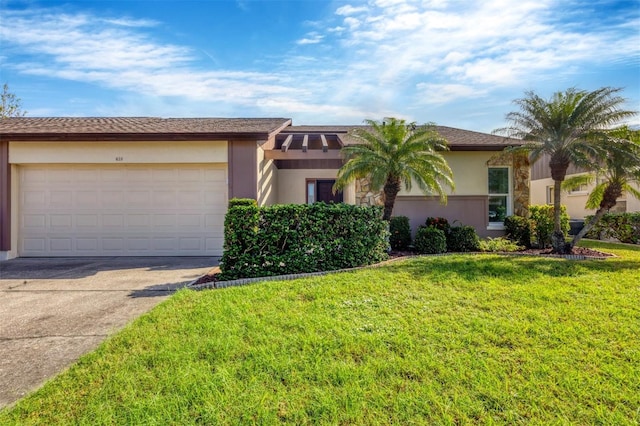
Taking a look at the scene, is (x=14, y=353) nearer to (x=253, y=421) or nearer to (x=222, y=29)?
(x=253, y=421)

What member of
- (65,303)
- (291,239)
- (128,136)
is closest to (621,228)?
(291,239)

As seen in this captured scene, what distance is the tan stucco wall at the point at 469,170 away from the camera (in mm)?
11648

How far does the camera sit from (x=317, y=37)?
33.9 feet

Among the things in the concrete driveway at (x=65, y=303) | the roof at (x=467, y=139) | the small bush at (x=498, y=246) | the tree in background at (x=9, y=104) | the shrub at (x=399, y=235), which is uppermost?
the tree in background at (x=9, y=104)

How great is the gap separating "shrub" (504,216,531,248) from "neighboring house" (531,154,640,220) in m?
9.09

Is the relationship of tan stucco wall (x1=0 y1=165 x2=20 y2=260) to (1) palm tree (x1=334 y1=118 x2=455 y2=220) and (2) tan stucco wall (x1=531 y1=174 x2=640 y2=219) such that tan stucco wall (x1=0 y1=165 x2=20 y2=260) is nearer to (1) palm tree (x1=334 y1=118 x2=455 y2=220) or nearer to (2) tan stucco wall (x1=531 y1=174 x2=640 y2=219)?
(1) palm tree (x1=334 y1=118 x2=455 y2=220)

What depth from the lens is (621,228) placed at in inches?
523

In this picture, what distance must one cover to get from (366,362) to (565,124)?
29.8ft

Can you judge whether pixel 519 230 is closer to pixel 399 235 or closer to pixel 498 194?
pixel 498 194

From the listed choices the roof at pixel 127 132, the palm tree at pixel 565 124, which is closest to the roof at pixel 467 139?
the palm tree at pixel 565 124

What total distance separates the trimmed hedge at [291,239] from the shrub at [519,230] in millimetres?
6475

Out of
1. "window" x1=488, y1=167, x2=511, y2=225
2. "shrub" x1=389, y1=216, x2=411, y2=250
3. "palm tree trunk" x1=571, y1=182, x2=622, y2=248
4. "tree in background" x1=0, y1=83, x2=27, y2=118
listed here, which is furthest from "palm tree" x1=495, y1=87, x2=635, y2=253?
"tree in background" x1=0, y1=83, x2=27, y2=118

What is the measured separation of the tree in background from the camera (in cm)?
2131

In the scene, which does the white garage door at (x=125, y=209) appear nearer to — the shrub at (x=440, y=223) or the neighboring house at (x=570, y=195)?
the shrub at (x=440, y=223)
